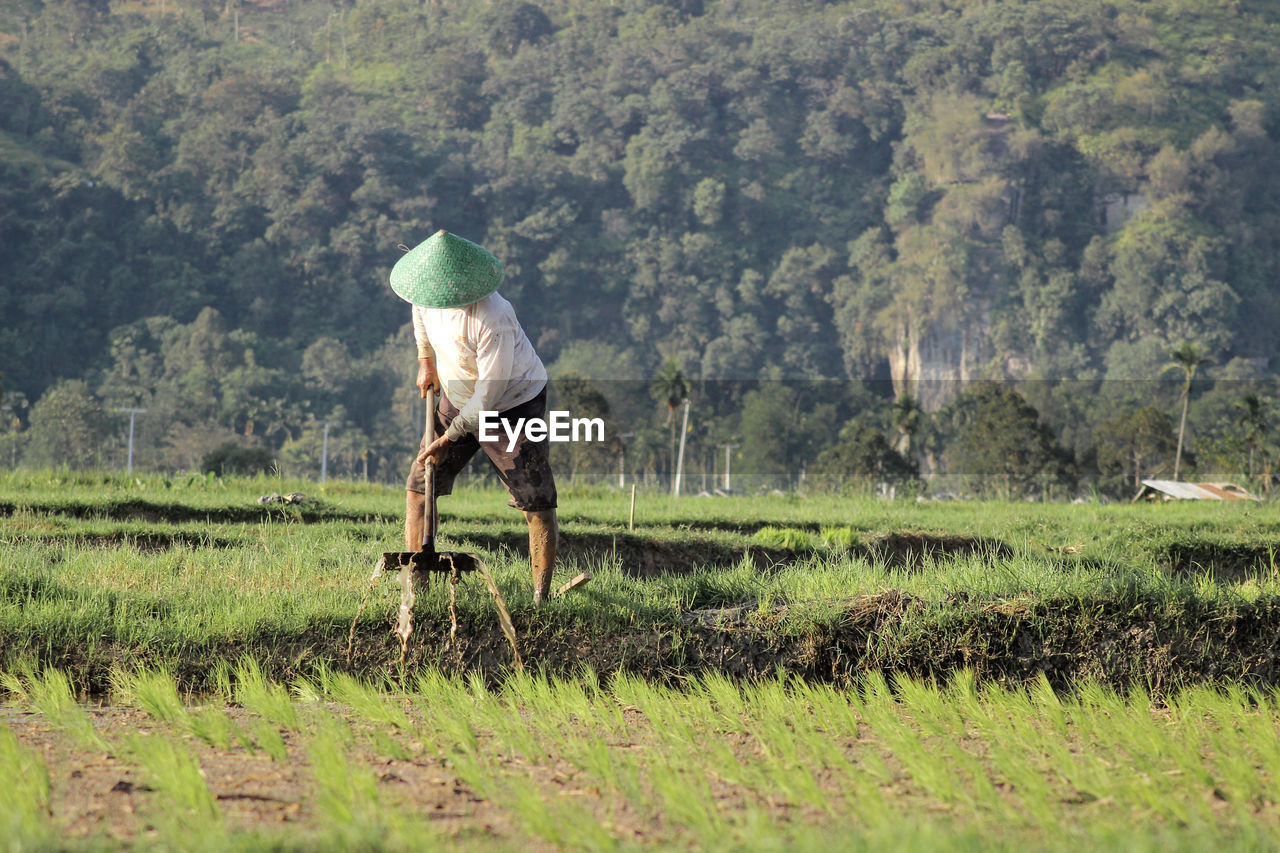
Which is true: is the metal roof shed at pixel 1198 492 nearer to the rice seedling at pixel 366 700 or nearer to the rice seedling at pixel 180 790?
the rice seedling at pixel 366 700

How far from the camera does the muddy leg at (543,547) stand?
20.2ft

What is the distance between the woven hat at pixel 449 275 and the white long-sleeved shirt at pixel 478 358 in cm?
10

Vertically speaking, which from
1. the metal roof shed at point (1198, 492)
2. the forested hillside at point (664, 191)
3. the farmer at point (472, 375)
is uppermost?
the forested hillside at point (664, 191)

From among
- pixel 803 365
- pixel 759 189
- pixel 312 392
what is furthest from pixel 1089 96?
pixel 312 392

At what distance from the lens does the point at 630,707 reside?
539cm

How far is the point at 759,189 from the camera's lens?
14625 centimetres

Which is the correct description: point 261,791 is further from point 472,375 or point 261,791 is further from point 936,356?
point 936,356

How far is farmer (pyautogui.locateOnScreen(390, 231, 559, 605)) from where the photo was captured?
19.0 ft

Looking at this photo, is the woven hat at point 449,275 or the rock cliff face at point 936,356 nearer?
the woven hat at point 449,275

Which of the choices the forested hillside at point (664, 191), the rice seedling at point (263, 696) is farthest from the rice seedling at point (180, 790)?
the forested hillside at point (664, 191)

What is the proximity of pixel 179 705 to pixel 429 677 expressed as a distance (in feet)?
3.59

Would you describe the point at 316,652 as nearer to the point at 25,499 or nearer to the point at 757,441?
the point at 25,499

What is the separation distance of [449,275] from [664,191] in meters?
143

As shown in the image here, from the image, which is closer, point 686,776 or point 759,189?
point 686,776
